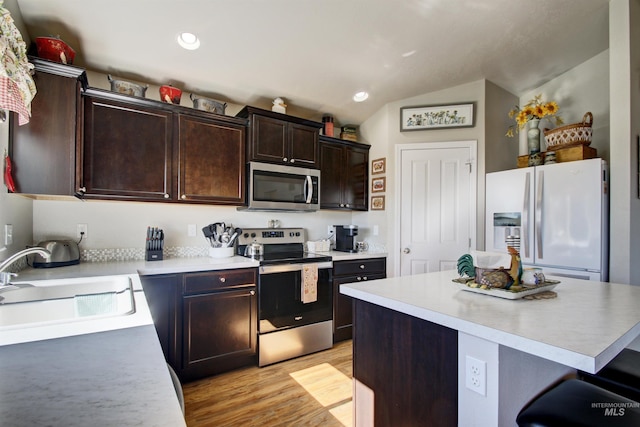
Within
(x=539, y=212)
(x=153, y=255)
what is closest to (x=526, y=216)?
(x=539, y=212)

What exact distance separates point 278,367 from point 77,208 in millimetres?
2087

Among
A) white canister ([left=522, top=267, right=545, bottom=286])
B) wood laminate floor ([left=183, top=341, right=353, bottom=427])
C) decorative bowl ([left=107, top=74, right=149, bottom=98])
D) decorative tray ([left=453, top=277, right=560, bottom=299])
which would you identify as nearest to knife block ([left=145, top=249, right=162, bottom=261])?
wood laminate floor ([left=183, top=341, right=353, bottom=427])

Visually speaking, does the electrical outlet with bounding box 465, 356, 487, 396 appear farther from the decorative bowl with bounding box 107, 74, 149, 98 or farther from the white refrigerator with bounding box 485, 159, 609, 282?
the decorative bowl with bounding box 107, 74, 149, 98

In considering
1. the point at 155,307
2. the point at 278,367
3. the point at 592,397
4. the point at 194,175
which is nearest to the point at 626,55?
the point at 592,397

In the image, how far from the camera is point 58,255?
2.12 meters

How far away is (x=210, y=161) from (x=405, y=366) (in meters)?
2.21

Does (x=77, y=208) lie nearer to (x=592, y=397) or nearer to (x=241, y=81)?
(x=241, y=81)

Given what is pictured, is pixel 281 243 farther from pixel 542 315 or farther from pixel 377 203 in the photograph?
pixel 542 315

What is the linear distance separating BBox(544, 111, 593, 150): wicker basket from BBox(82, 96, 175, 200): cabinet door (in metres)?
3.29

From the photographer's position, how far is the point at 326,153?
3438 millimetres

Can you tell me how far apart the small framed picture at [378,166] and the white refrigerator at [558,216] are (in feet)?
3.84

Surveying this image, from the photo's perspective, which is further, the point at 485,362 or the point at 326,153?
the point at 326,153

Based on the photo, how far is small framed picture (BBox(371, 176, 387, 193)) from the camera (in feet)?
11.5

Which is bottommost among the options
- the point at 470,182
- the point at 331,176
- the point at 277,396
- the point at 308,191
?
the point at 277,396
